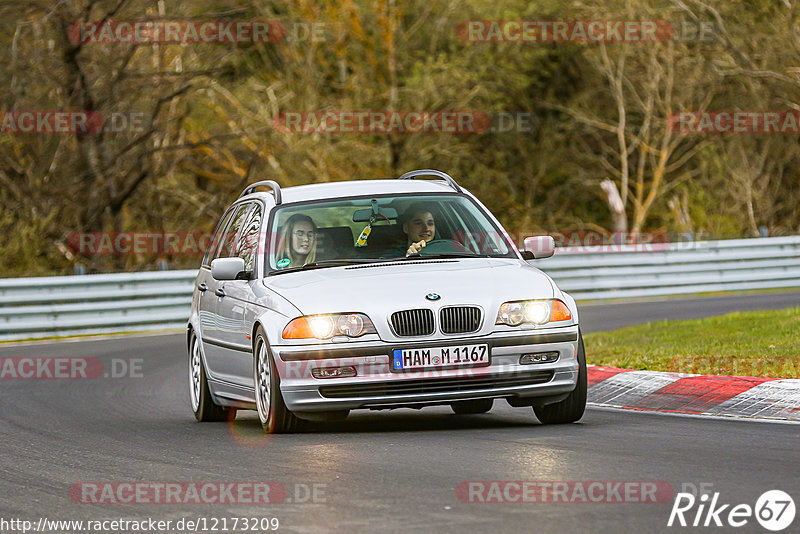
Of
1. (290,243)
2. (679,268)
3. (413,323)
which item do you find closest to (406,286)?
(413,323)

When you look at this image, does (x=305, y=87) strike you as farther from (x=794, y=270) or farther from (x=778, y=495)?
(x=778, y=495)

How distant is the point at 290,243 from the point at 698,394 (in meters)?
3.15

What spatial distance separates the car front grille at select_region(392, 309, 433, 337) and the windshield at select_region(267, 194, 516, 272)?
1.05 m

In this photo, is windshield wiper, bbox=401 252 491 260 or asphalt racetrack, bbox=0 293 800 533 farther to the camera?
windshield wiper, bbox=401 252 491 260

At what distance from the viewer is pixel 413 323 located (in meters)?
9.33

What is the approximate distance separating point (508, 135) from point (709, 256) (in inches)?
678

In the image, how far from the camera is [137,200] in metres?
31.8

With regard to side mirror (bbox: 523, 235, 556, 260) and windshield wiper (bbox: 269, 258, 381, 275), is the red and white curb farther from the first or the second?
windshield wiper (bbox: 269, 258, 381, 275)

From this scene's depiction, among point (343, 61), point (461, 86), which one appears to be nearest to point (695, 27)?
point (461, 86)

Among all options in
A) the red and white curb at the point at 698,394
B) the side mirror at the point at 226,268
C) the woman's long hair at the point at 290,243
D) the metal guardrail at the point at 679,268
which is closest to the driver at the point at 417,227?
the woman's long hair at the point at 290,243

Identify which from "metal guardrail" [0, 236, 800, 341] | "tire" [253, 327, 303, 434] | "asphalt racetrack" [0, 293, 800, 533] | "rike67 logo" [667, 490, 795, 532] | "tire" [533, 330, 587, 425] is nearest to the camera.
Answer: "rike67 logo" [667, 490, 795, 532]

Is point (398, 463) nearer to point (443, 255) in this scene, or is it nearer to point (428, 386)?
point (428, 386)

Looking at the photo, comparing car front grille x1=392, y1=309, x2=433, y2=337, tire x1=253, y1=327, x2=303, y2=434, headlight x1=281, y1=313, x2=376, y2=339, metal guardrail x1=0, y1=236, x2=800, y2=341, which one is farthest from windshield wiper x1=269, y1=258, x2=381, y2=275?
metal guardrail x1=0, y1=236, x2=800, y2=341

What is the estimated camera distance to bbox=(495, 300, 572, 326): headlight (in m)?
9.45
